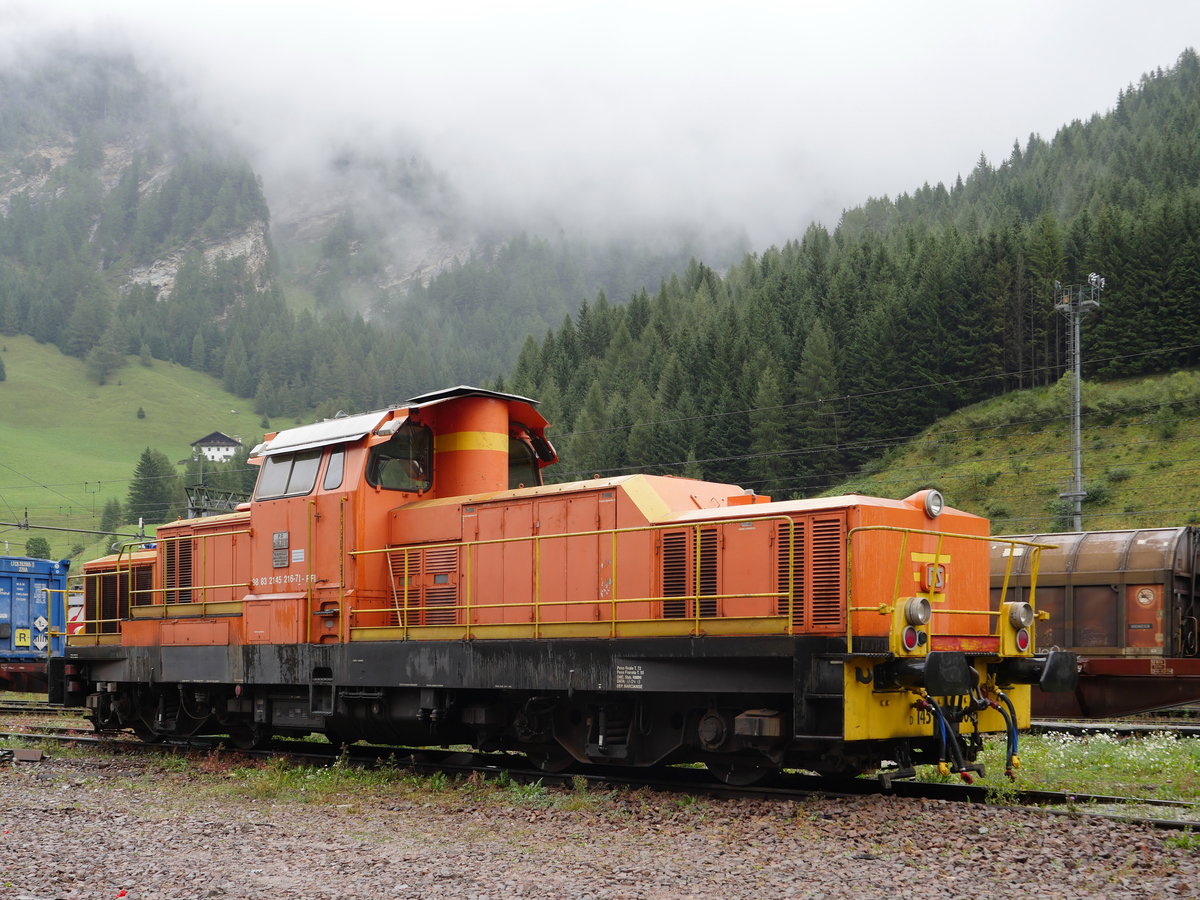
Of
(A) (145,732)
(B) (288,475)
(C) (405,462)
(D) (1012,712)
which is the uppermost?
(C) (405,462)

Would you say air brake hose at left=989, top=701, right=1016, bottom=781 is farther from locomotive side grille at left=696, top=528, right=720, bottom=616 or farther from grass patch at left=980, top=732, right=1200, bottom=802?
locomotive side grille at left=696, top=528, right=720, bottom=616

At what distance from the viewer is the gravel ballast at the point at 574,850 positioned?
275 inches

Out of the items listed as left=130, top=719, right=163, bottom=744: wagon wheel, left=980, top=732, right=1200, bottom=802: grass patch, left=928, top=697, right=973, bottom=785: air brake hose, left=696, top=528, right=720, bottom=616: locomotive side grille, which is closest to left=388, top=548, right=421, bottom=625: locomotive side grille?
left=696, top=528, right=720, bottom=616: locomotive side grille

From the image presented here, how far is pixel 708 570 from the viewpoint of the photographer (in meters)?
10.6

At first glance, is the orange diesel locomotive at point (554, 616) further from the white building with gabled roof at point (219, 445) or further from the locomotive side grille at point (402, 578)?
the white building with gabled roof at point (219, 445)

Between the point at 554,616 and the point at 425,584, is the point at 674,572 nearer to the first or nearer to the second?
the point at 554,616

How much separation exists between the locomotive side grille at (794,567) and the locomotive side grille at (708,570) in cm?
69

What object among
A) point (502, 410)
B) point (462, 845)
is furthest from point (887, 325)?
point (462, 845)

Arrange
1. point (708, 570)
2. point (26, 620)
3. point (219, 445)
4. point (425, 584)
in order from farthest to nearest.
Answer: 1. point (219, 445)
2. point (26, 620)
3. point (425, 584)
4. point (708, 570)

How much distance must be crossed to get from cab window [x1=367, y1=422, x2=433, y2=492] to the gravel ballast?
3.90 m

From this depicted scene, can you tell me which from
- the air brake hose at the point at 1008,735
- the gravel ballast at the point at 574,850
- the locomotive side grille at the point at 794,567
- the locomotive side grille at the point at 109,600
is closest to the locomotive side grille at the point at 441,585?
the gravel ballast at the point at 574,850

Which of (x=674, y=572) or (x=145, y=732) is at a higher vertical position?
(x=674, y=572)

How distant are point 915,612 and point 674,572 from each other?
246 cm

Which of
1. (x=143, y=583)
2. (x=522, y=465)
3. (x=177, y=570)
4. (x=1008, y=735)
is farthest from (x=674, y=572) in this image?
(x=143, y=583)
